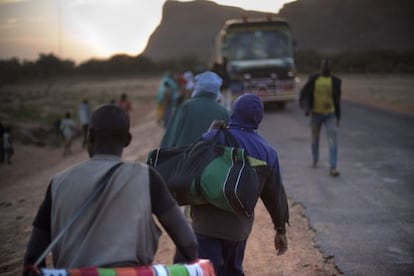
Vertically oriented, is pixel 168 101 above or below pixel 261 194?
below

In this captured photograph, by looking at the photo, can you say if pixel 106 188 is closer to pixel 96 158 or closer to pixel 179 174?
pixel 96 158

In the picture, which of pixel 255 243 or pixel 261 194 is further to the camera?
pixel 255 243

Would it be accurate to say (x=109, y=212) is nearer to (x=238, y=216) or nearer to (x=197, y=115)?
(x=238, y=216)

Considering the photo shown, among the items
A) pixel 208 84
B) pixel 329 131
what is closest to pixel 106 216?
pixel 208 84

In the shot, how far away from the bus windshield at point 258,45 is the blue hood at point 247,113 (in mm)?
17833

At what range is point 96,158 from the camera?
2750 mm

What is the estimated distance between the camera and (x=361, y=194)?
8.26 metres

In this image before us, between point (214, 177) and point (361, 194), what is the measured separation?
5111 millimetres

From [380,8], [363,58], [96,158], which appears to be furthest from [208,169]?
[363,58]

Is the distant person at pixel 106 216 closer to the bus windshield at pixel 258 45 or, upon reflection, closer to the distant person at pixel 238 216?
the distant person at pixel 238 216

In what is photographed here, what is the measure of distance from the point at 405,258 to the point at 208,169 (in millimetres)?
2781

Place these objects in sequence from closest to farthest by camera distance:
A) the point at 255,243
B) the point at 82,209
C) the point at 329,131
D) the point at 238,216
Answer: the point at 82,209 → the point at 238,216 → the point at 255,243 → the point at 329,131

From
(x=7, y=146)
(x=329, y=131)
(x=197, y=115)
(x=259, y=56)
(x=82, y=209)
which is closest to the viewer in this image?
(x=82, y=209)

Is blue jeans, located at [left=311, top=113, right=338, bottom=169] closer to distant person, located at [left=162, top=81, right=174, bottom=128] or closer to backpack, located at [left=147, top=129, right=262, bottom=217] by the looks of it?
backpack, located at [left=147, top=129, right=262, bottom=217]
